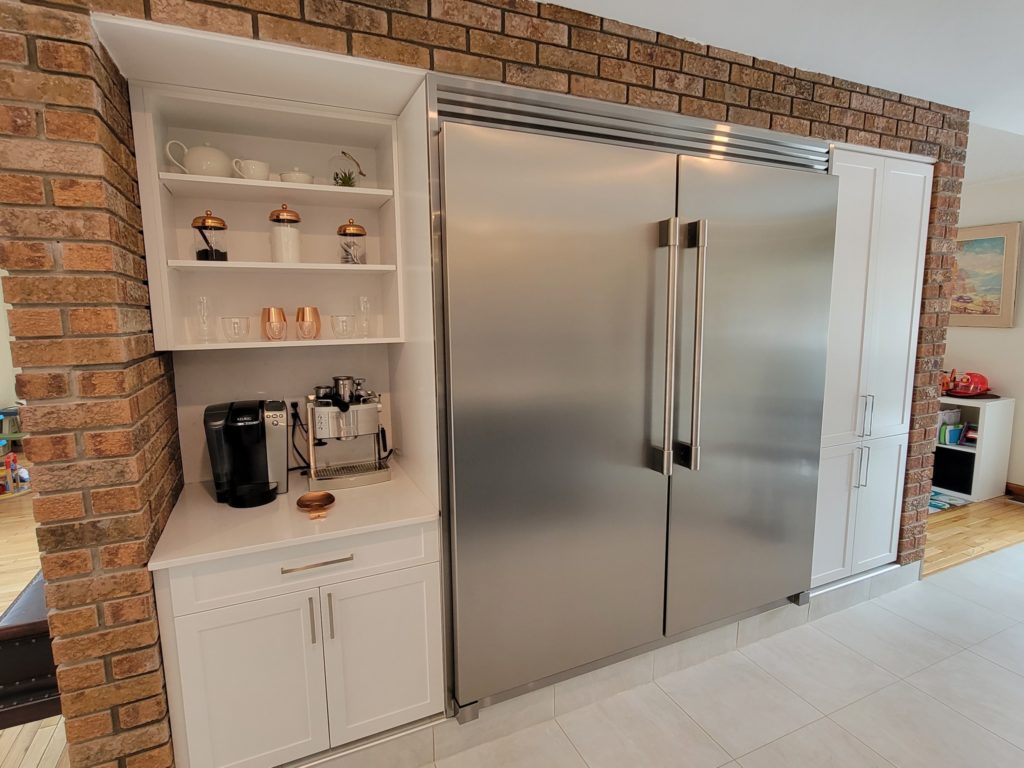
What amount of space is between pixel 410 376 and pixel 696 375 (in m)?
0.99

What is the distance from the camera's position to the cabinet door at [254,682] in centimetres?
141

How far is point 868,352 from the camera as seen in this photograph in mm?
2365

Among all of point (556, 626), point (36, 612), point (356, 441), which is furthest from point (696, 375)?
point (36, 612)

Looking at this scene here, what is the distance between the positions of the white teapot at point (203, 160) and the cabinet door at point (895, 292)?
8.52ft

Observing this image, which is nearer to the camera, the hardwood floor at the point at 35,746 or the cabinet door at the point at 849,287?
the hardwood floor at the point at 35,746

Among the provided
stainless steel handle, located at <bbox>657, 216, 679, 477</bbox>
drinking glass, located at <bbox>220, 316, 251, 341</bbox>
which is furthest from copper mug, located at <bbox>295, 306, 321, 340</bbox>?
stainless steel handle, located at <bbox>657, 216, 679, 477</bbox>

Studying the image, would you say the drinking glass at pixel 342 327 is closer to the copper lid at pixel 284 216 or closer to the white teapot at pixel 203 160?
the copper lid at pixel 284 216

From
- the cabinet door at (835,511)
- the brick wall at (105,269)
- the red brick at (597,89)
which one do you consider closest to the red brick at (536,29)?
the brick wall at (105,269)

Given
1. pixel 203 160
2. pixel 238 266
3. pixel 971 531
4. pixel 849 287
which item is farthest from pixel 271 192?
pixel 971 531

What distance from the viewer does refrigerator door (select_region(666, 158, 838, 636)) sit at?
5.90 ft

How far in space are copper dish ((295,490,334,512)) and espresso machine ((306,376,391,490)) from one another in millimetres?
99

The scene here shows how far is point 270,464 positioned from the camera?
1727 millimetres

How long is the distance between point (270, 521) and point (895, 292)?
2746 mm

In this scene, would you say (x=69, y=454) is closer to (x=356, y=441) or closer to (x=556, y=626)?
(x=356, y=441)
